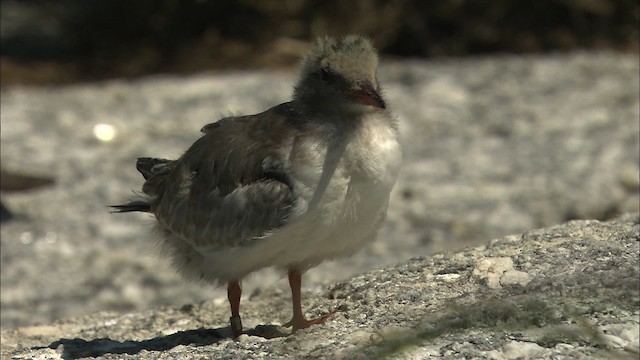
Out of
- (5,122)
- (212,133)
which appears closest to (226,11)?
(5,122)

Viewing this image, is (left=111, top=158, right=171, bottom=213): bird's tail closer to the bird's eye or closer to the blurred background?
the bird's eye

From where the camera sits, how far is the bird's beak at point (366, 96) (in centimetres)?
465

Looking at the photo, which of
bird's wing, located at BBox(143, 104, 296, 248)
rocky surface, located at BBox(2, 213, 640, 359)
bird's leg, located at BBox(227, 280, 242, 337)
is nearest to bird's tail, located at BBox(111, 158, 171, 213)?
bird's wing, located at BBox(143, 104, 296, 248)

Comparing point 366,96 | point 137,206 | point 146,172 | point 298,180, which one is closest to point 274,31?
point 146,172

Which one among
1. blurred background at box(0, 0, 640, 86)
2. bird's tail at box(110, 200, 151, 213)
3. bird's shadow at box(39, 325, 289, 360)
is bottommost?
bird's shadow at box(39, 325, 289, 360)

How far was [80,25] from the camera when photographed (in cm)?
1292

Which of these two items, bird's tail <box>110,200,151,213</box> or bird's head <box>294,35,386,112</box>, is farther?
bird's tail <box>110,200,151,213</box>

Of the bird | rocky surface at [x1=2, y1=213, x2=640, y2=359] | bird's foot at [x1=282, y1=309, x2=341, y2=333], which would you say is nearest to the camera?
rocky surface at [x1=2, y1=213, x2=640, y2=359]

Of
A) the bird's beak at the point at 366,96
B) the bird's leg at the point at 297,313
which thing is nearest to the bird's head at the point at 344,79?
the bird's beak at the point at 366,96

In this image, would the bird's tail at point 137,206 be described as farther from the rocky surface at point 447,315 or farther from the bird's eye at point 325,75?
the bird's eye at point 325,75

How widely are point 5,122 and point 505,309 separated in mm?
7597

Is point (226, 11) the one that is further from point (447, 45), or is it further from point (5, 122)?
point (5, 122)

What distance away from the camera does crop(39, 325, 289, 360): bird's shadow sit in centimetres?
500

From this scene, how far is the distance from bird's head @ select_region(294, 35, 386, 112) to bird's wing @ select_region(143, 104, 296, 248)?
0.15 meters
